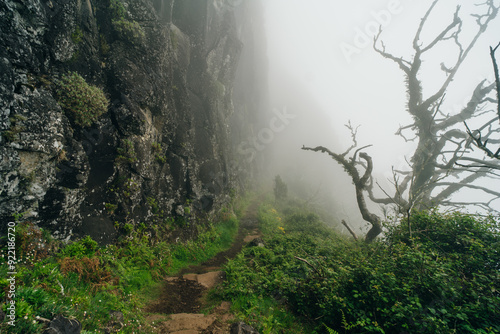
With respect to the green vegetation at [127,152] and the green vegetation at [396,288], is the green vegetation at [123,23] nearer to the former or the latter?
the green vegetation at [127,152]

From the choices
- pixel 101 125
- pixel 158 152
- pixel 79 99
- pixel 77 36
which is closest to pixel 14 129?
pixel 79 99

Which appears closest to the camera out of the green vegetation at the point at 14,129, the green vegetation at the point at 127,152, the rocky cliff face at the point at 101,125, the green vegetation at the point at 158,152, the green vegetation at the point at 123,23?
the green vegetation at the point at 14,129

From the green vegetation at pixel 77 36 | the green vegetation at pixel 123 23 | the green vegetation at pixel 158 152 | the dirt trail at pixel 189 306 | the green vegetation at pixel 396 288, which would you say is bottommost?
the dirt trail at pixel 189 306

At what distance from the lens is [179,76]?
1373 cm

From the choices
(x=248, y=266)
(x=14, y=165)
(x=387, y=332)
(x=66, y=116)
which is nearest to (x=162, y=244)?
(x=248, y=266)

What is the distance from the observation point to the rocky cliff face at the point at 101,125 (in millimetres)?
6043

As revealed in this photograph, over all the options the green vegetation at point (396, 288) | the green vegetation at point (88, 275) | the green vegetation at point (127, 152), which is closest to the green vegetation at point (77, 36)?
the green vegetation at point (127, 152)

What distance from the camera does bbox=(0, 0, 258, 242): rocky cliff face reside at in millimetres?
6043

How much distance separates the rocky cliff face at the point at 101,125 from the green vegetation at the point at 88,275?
0.73 m

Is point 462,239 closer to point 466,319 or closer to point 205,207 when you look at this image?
point 466,319

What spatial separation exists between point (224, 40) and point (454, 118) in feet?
68.6

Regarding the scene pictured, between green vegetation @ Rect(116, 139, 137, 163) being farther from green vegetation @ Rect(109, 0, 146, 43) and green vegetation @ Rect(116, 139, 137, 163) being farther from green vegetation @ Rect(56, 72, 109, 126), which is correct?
green vegetation @ Rect(109, 0, 146, 43)

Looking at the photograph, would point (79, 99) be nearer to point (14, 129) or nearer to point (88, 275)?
point (14, 129)

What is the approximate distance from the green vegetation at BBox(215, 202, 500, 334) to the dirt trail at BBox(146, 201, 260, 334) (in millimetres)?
646
